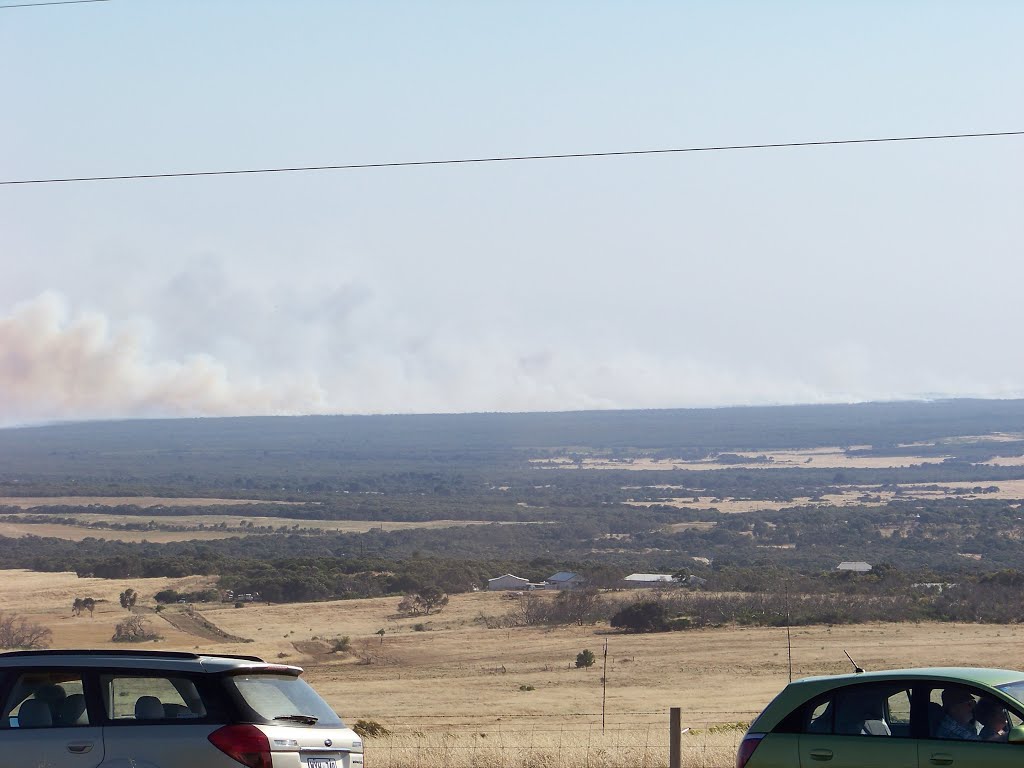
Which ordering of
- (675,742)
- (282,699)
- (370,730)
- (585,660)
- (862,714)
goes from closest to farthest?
(282,699)
(862,714)
(675,742)
(370,730)
(585,660)

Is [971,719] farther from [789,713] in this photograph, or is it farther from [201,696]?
[201,696]

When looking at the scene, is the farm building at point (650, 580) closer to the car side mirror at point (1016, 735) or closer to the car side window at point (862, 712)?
the car side window at point (862, 712)

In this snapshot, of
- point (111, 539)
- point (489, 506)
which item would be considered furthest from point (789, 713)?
point (489, 506)

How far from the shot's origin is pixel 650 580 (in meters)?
65.2

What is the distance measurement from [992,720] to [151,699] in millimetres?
5703

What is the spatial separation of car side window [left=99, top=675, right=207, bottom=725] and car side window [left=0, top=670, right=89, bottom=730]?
0.62 ft

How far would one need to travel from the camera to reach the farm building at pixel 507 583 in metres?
62.7

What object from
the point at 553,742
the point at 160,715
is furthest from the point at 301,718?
the point at 553,742

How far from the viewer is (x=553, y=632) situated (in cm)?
→ 4709

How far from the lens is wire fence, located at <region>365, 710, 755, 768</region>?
15836 mm

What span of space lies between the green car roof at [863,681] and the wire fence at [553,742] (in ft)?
19.0

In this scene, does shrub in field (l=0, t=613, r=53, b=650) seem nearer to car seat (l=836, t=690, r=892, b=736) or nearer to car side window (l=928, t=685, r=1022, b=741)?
car seat (l=836, t=690, r=892, b=736)

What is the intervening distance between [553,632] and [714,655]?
8.65 m

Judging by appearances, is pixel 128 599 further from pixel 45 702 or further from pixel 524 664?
pixel 45 702
